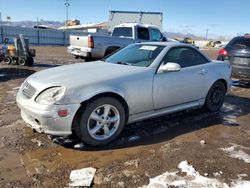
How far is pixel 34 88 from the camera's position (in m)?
4.60

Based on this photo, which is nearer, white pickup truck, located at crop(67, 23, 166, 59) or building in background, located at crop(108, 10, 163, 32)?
white pickup truck, located at crop(67, 23, 166, 59)

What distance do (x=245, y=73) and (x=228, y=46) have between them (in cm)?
114

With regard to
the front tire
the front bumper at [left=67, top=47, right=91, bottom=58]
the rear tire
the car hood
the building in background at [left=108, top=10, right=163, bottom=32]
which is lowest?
the rear tire

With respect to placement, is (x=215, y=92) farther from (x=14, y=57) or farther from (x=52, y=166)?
(x=14, y=57)

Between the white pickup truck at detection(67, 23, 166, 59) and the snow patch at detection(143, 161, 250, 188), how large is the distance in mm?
10119

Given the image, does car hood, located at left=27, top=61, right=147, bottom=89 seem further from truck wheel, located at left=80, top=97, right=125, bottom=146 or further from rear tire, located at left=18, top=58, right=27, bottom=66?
rear tire, located at left=18, top=58, right=27, bottom=66

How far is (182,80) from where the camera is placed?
18.7ft

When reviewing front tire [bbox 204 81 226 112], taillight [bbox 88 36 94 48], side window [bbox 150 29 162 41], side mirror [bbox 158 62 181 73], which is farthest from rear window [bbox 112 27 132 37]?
side mirror [bbox 158 62 181 73]

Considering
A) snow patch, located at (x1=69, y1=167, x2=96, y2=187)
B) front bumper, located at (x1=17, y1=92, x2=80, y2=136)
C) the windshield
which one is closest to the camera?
snow patch, located at (x1=69, y1=167, x2=96, y2=187)

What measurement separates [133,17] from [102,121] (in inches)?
706

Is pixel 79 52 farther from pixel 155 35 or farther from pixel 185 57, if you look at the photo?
pixel 185 57

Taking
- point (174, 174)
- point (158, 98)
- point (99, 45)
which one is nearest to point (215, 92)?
point (158, 98)

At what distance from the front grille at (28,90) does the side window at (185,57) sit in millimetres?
2306

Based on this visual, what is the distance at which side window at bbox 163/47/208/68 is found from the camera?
5.71 meters
